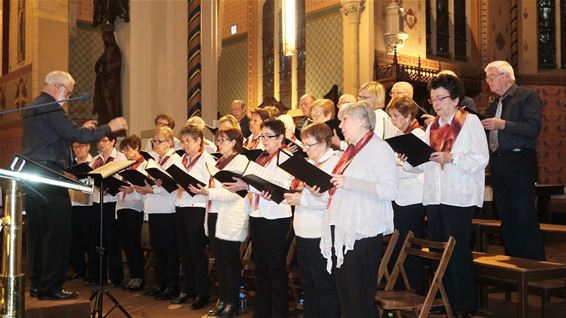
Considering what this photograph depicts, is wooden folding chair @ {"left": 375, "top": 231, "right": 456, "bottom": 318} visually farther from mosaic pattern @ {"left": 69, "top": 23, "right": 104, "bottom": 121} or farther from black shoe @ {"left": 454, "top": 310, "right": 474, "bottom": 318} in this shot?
mosaic pattern @ {"left": 69, "top": 23, "right": 104, "bottom": 121}

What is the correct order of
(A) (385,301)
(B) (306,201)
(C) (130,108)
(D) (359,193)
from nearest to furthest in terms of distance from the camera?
(D) (359,193) → (A) (385,301) → (B) (306,201) → (C) (130,108)

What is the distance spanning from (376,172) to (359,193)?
0.50 feet

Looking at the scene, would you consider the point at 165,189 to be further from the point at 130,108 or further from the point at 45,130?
the point at 130,108

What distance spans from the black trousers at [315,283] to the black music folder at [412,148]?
2.69 feet

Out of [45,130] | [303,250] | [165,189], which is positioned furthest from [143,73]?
[303,250]

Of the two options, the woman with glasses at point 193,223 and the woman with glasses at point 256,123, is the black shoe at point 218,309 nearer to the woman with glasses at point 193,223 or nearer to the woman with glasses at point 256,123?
the woman with glasses at point 193,223

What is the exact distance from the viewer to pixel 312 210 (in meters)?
4.38

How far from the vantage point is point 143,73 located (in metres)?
9.18

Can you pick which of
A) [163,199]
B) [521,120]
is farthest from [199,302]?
[521,120]

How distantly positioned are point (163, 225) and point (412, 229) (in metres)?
2.58

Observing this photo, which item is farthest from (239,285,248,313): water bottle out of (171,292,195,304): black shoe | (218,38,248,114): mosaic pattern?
(218,38,248,114): mosaic pattern

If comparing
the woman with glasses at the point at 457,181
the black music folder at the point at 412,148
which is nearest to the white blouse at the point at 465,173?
the woman with glasses at the point at 457,181

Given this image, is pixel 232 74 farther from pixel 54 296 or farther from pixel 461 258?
pixel 461 258

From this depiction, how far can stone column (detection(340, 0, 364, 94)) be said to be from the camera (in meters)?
12.9
